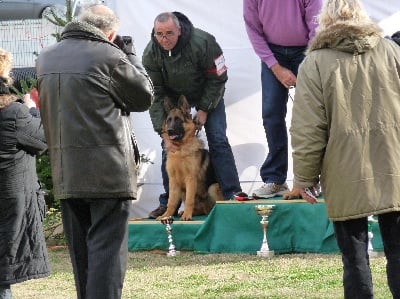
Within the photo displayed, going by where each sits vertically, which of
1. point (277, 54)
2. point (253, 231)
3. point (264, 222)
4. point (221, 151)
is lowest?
point (253, 231)

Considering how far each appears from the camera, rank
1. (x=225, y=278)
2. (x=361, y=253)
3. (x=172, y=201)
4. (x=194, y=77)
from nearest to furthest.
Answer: (x=361, y=253)
(x=225, y=278)
(x=194, y=77)
(x=172, y=201)

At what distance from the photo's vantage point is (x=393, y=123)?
4.34 metres

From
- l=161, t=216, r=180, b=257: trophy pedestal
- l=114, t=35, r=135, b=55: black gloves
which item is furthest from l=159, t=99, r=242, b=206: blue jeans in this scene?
l=114, t=35, r=135, b=55: black gloves

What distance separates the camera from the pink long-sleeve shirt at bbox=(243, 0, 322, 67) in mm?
7551

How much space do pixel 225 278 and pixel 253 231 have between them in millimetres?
1133

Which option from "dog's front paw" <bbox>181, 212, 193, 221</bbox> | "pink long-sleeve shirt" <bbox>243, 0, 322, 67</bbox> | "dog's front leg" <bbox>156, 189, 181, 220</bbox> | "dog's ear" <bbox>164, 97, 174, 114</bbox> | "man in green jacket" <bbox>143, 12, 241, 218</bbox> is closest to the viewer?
"pink long-sleeve shirt" <bbox>243, 0, 322, 67</bbox>

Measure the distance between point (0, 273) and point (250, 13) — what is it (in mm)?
3476

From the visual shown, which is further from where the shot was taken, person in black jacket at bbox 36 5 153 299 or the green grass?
the green grass

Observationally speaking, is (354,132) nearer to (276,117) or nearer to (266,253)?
(266,253)

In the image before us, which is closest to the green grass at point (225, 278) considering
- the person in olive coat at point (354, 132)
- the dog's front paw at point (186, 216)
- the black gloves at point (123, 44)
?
the dog's front paw at point (186, 216)

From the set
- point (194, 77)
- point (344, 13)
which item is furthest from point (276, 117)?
point (344, 13)

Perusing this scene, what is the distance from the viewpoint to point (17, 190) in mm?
5371

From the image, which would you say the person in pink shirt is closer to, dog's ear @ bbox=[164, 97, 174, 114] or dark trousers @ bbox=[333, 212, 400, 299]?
dog's ear @ bbox=[164, 97, 174, 114]

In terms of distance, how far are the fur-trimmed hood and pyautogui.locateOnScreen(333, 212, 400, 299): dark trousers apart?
0.81m
